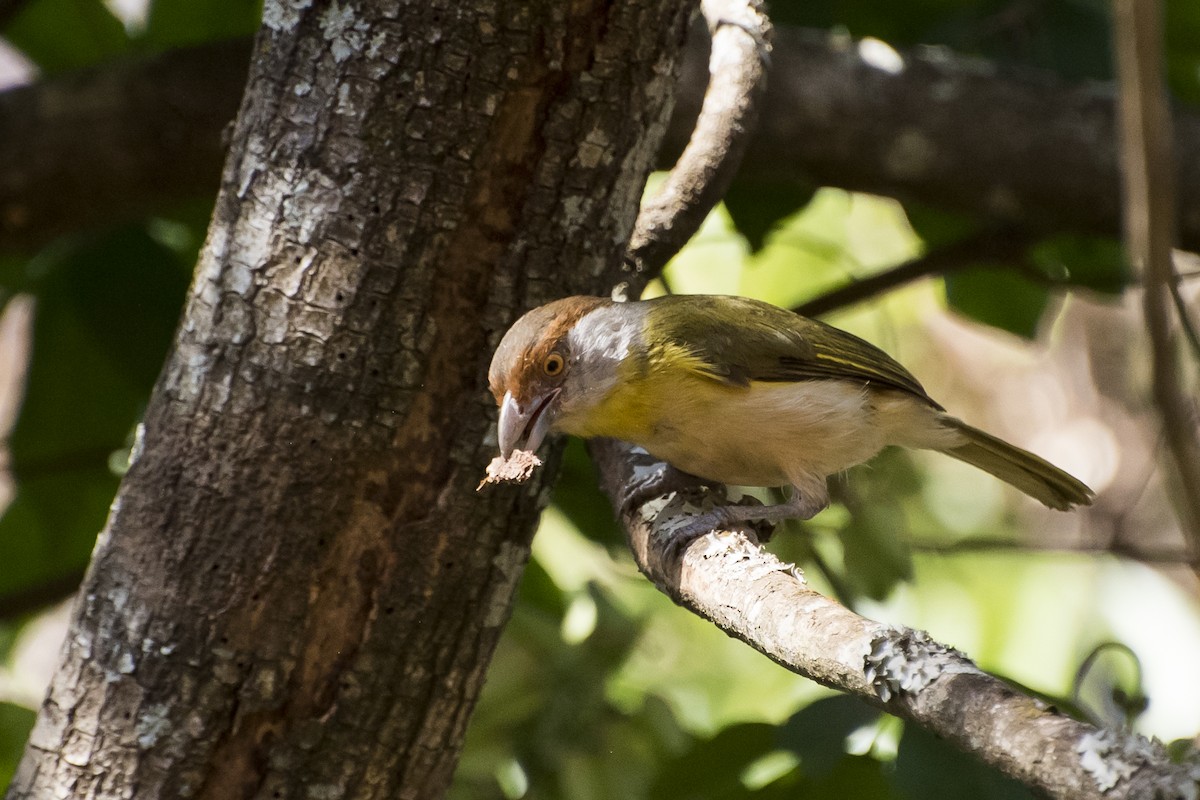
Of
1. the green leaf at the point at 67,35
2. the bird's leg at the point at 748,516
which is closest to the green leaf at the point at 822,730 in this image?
the bird's leg at the point at 748,516

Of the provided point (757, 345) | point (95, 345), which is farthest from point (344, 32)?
point (95, 345)

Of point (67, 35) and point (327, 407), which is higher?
point (67, 35)

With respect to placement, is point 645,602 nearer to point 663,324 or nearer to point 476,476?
point 663,324

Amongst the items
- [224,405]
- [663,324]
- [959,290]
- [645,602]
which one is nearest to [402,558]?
[224,405]

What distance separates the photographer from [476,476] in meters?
2.65

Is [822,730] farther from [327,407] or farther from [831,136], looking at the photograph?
[831,136]

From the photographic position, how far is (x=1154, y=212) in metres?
0.86

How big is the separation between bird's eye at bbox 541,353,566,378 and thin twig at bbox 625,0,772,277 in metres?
0.30

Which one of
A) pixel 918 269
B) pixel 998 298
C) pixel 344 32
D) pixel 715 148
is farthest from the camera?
pixel 998 298

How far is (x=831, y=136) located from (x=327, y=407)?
218cm

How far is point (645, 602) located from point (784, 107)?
7.81ft

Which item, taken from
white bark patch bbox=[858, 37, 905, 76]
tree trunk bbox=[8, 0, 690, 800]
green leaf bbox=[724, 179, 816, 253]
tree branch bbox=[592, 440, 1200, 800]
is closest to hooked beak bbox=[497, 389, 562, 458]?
tree trunk bbox=[8, 0, 690, 800]

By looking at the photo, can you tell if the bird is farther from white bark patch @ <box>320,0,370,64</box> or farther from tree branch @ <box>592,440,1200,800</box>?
white bark patch @ <box>320,0,370,64</box>

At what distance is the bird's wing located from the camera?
324 centimetres
